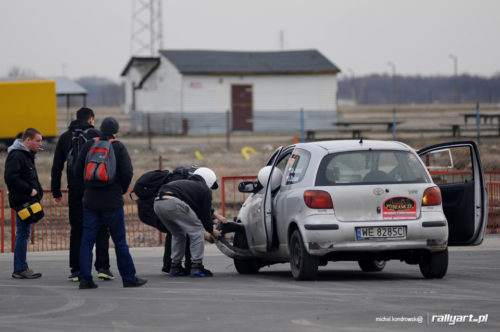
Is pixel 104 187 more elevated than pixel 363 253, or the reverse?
pixel 104 187

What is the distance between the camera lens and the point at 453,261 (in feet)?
41.8

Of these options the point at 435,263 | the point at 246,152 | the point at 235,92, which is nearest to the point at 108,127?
the point at 435,263

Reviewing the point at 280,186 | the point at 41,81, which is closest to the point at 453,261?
the point at 280,186

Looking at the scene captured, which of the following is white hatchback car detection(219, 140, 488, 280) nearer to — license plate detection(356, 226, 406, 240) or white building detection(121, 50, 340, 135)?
license plate detection(356, 226, 406, 240)

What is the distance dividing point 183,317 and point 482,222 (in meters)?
4.54

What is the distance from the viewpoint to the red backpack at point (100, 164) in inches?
378

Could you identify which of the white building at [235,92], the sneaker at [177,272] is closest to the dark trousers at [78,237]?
the sneaker at [177,272]

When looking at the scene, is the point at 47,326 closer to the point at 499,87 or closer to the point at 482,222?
the point at 482,222

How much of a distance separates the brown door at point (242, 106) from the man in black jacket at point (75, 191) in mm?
38482

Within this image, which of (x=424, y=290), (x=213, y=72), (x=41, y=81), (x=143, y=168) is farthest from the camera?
(x=213, y=72)

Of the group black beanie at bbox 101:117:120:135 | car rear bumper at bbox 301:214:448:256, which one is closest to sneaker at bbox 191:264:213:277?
car rear bumper at bbox 301:214:448:256

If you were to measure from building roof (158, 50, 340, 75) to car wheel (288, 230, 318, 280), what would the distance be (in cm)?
3824

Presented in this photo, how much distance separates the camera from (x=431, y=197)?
10008mm

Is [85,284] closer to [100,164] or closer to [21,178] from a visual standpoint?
[100,164]
